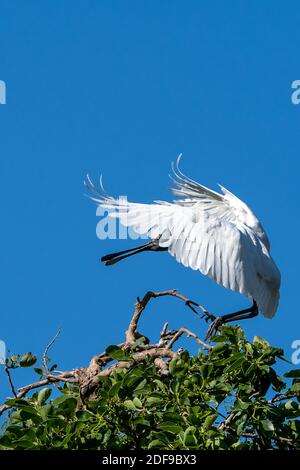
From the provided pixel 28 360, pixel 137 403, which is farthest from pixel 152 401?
pixel 28 360

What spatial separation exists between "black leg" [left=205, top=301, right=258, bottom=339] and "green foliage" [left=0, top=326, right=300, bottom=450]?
2039 mm

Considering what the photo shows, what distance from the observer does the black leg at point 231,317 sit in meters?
12.4

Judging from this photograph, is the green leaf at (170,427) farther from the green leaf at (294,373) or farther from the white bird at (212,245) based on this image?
the white bird at (212,245)

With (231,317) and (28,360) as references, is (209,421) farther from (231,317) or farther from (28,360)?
(231,317)

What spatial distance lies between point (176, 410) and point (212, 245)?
263 cm

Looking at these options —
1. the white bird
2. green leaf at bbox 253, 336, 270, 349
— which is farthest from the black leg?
green leaf at bbox 253, 336, 270, 349

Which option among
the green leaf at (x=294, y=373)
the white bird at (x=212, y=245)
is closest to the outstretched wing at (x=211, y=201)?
the white bird at (x=212, y=245)

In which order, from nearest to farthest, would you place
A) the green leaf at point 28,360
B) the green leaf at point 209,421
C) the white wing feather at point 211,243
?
the green leaf at point 209,421, the green leaf at point 28,360, the white wing feather at point 211,243

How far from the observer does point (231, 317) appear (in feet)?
42.2

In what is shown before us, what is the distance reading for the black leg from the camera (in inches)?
489

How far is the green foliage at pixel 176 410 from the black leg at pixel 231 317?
2039 mm

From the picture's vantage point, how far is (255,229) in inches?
520
